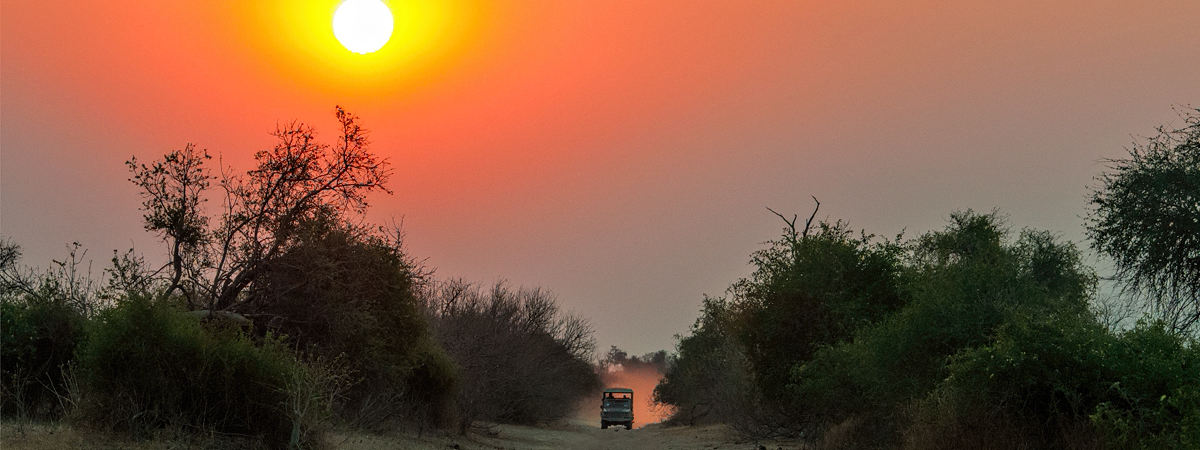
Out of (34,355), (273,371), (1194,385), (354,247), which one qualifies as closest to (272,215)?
(354,247)

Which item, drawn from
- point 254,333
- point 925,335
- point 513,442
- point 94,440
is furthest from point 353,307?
point 925,335

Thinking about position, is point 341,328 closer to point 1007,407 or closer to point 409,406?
point 409,406

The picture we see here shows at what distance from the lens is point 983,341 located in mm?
17797

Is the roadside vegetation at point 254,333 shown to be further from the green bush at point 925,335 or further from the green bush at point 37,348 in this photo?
the green bush at point 925,335

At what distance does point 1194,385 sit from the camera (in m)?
12.6

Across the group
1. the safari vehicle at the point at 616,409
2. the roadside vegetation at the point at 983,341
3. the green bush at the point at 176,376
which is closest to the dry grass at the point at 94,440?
the green bush at the point at 176,376

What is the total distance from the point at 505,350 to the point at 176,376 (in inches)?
1155

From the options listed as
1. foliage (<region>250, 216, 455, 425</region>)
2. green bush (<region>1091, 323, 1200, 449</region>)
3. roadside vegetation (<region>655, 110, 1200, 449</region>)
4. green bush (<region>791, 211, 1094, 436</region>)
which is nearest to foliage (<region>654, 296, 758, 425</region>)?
roadside vegetation (<region>655, 110, 1200, 449</region>)

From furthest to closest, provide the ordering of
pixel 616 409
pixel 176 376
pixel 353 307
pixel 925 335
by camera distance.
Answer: pixel 616 409
pixel 353 307
pixel 925 335
pixel 176 376

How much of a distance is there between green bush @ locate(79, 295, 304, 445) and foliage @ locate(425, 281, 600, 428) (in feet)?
62.8

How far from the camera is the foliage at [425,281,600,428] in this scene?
138 feet

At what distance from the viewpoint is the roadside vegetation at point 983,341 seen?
44.3ft

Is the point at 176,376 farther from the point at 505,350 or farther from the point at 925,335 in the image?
the point at 505,350

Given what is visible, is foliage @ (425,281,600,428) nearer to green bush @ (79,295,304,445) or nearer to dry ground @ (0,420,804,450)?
dry ground @ (0,420,804,450)
